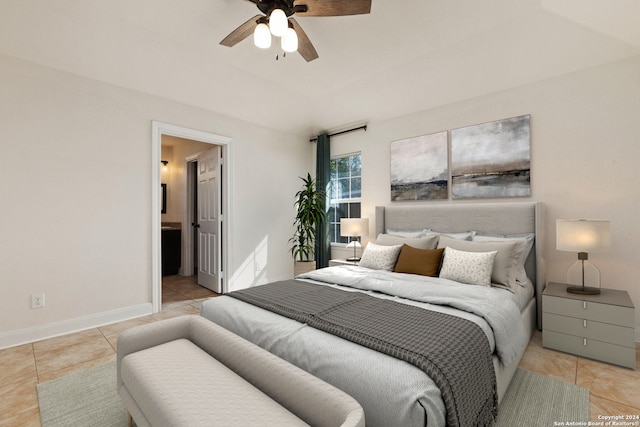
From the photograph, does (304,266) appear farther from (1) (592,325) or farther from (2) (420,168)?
(1) (592,325)

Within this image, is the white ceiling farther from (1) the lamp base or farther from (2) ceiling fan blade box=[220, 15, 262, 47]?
(1) the lamp base

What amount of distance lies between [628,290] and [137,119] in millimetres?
5232

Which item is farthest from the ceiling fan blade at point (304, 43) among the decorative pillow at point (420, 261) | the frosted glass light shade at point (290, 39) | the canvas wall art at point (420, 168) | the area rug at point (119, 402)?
the area rug at point (119, 402)

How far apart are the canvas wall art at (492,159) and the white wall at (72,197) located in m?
3.28

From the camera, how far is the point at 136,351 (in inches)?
68.0

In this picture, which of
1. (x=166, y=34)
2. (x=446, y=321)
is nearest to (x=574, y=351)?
(x=446, y=321)

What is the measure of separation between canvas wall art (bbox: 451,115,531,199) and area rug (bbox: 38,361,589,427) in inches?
75.7

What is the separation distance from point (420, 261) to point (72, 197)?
3515mm

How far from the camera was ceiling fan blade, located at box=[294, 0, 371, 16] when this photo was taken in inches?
78.1

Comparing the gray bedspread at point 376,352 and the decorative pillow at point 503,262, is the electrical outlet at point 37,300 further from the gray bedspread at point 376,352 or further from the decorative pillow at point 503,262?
the decorative pillow at point 503,262

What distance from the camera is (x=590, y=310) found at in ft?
7.86

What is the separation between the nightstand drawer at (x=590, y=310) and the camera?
7.41ft

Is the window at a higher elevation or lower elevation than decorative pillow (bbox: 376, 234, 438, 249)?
higher

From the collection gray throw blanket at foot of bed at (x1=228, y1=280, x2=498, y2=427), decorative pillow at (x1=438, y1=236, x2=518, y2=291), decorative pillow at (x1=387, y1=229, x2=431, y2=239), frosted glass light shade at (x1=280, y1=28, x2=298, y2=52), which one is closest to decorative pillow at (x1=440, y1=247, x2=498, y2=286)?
decorative pillow at (x1=438, y1=236, x2=518, y2=291)
